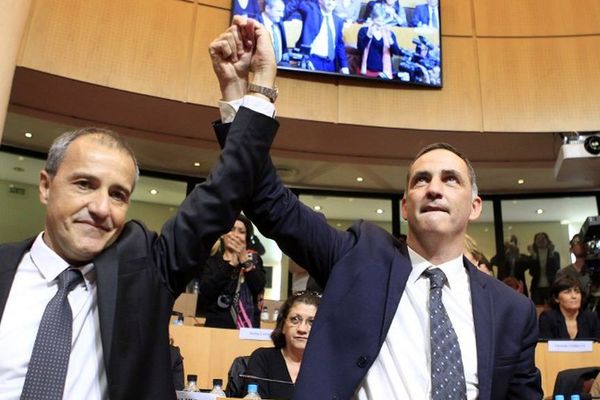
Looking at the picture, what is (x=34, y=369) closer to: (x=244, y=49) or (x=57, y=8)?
(x=244, y=49)

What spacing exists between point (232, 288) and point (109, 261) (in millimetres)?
2410

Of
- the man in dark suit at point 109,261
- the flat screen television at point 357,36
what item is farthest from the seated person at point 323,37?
the man in dark suit at point 109,261

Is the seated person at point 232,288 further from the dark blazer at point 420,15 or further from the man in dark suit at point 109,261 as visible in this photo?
the dark blazer at point 420,15

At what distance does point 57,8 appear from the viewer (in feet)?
14.3

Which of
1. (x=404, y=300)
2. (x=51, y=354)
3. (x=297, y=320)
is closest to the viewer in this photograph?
(x=51, y=354)

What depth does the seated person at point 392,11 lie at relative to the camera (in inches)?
205

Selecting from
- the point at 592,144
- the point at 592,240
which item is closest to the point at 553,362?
the point at 592,240

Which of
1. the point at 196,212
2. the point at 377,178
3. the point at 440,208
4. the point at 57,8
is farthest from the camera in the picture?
the point at 377,178

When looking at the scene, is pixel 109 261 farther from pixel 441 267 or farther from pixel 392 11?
pixel 392 11

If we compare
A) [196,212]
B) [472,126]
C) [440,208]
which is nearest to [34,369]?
[196,212]

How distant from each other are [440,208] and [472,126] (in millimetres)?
3804

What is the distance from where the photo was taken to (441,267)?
143cm

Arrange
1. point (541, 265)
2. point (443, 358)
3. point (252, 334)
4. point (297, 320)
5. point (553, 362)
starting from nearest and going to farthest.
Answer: point (443, 358) < point (297, 320) < point (252, 334) < point (553, 362) < point (541, 265)

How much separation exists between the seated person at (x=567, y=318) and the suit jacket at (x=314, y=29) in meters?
2.53
